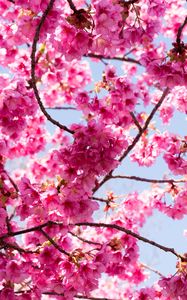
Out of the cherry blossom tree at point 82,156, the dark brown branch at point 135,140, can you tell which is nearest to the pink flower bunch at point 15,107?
the cherry blossom tree at point 82,156

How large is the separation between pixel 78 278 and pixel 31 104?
1.84 meters

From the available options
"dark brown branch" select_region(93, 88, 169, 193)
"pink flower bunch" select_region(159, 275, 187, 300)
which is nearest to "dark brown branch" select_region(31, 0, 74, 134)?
"pink flower bunch" select_region(159, 275, 187, 300)

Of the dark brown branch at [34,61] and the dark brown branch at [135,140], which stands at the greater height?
the dark brown branch at [135,140]

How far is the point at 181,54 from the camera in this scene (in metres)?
4.53

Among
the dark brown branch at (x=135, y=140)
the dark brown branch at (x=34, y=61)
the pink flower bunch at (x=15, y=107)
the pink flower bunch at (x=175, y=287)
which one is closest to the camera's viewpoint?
the dark brown branch at (x=34, y=61)

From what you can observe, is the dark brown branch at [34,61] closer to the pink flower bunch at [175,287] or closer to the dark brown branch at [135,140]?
the pink flower bunch at [175,287]

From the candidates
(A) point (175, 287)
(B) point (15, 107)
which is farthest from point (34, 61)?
(A) point (175, 287)

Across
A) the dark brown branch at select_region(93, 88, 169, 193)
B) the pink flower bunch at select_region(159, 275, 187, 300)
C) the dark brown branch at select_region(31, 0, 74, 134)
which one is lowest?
the pink flower bunch at select_region(159, 275, 187, 300)

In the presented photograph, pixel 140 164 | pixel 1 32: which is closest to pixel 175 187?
pixel 140 164

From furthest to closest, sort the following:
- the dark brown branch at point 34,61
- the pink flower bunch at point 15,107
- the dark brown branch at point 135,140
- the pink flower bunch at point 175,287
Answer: the dark brown branch at point 135,140 < the pink flower bunch at point 15,107 < the pink flower bunch at point 175,287 < the dark brown branch at point 34,61

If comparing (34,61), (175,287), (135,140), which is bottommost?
(175,287)

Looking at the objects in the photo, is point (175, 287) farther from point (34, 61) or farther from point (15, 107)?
point (34, 61)

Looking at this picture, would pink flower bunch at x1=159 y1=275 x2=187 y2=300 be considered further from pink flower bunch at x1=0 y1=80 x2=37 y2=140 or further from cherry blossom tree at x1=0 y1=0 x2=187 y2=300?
pink flower bunch at x1=0 y1=80 x2=37 y2=140

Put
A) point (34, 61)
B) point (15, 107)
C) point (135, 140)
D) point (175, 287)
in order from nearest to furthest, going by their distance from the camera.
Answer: point (34, 61) → point (175, 287) → point (15, 107) → point (135, 140)
